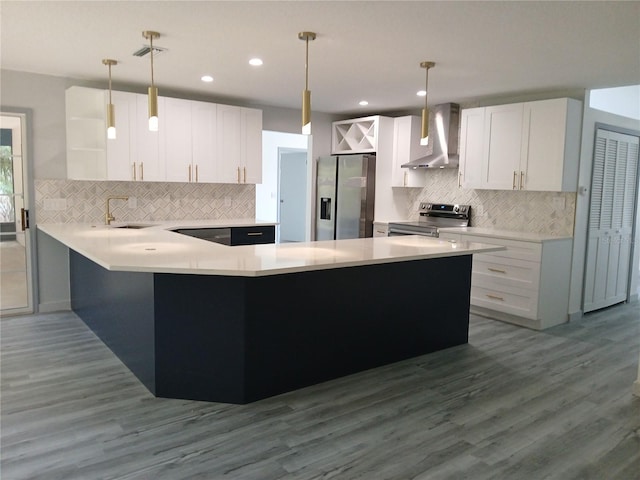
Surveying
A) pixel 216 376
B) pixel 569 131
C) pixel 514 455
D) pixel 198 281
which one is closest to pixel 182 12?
pixel 198 281

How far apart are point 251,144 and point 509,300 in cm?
341

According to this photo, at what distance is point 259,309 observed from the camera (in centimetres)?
303

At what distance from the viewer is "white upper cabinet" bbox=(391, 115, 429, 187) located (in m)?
6.32

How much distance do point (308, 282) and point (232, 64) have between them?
7.17 ft

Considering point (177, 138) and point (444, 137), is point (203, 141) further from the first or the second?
point (444, 137)

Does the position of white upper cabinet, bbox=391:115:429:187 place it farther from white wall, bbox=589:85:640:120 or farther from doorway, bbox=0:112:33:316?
doorway, bbox=0:112:33:316

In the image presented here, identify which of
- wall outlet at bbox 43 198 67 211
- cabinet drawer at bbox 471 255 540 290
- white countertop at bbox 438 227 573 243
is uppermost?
wall outlet at bbox 43 198 67 211

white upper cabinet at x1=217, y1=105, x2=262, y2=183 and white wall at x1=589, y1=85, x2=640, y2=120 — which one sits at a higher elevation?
white wall at x1=589, y1=85, x2=640, y2=120

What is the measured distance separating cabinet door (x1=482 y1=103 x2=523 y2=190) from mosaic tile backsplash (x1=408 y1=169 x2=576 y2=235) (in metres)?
0.33

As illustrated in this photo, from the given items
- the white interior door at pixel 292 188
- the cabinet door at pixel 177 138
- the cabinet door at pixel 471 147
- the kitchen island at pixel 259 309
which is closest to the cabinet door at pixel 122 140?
the cabinet door at pixel 177 138

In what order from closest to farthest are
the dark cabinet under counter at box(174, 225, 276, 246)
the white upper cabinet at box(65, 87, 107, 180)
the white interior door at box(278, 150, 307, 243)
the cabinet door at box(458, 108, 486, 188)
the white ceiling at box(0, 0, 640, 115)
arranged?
the white ceiling at box(0, 0, 640, 115) < the white upper cabinet at box(65, 87, 107, 180) < the dark cabinet under counter at box(174, 225, 276, 246) < the cabinet door at box(458, 108, 486, 188) < the white interior door at box(278, 150, 307, 243)

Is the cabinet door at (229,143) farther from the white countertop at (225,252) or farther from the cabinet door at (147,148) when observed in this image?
the white countertop at (225,252)

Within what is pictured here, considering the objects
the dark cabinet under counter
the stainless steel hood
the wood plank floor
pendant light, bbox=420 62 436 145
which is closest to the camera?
the wood plank floor

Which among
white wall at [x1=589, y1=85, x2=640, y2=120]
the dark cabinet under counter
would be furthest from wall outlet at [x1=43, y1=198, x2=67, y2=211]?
white wall at [x1=589, y1=85, x2=640, y2=120]
